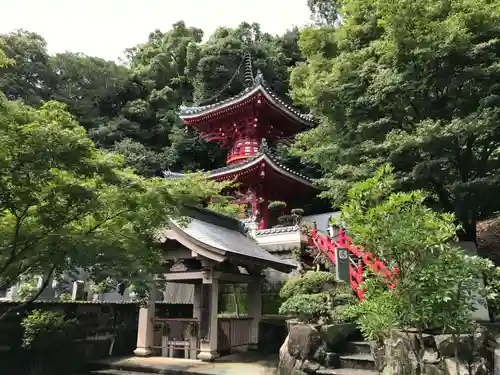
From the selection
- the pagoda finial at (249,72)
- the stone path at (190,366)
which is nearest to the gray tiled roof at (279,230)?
the stone path at (190,366)

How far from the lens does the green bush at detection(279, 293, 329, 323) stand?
29.2ft

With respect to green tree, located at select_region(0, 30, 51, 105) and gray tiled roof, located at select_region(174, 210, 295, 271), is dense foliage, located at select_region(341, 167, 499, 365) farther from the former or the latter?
green tree, located at select_region(0, 30, 51, 105)

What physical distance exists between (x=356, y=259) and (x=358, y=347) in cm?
410

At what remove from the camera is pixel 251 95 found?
74.4 ft

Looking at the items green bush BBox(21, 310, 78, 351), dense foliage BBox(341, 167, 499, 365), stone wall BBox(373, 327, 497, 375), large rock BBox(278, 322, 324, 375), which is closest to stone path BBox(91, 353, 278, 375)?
large rock BBox(278, 322, 324, 375)

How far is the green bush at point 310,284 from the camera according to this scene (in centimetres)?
992

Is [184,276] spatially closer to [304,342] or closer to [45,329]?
[45,329]

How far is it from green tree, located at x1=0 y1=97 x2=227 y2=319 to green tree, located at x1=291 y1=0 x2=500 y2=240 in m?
7.56

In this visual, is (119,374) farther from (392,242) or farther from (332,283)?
(392,242)

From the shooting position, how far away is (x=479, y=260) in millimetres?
5184

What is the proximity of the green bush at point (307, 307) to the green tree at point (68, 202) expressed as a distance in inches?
139

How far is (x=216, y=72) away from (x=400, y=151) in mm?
24848

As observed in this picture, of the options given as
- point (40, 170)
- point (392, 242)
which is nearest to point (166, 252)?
point (40, 170)

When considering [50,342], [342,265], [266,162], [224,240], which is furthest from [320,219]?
[50,342]
